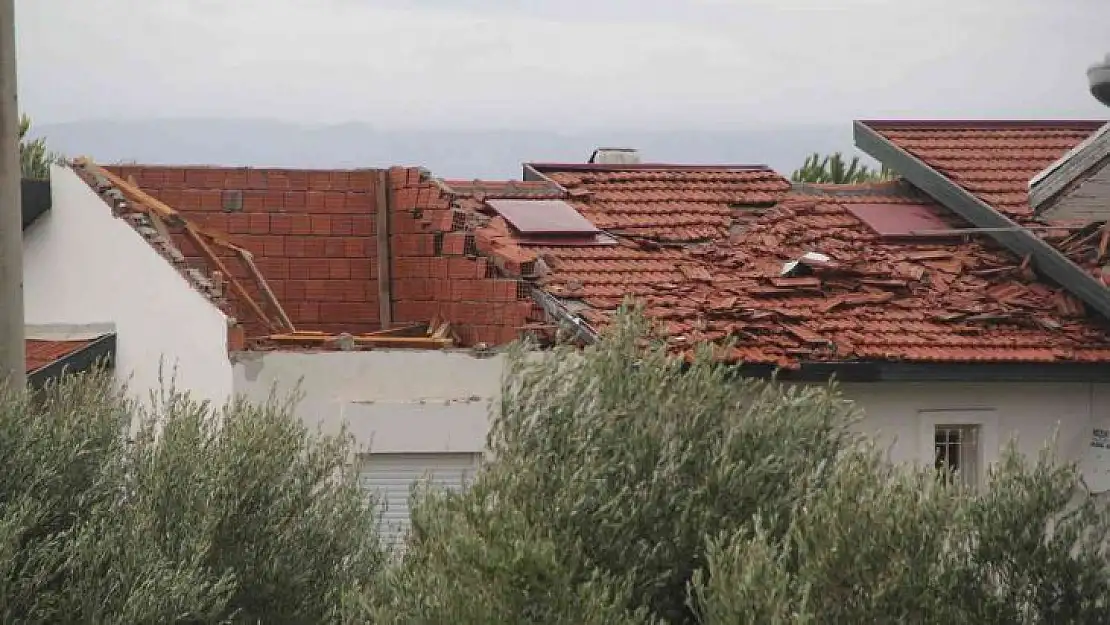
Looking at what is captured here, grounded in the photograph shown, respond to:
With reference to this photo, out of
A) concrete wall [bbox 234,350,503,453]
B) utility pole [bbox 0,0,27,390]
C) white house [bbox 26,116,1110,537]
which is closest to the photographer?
utility pole [bbox 0,0,27,390]

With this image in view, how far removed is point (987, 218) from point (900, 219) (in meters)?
0.99

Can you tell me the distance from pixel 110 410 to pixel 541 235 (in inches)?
294

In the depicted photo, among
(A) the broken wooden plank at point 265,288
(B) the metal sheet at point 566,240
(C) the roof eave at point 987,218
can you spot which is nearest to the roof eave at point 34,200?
(A) the broken wooden plank at point 265,288

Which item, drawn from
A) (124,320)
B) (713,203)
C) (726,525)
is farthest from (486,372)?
(726,525)

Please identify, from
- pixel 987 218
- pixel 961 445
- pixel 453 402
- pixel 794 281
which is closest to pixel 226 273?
pixel 453 402

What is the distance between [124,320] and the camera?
58.1 ft

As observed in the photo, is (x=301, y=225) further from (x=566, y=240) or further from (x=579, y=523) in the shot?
(x=579, y=523)

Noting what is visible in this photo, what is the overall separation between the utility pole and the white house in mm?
2730

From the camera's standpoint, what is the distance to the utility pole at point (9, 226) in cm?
1233

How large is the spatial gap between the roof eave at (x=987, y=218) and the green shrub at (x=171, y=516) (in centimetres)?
868

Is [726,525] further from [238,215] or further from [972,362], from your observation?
[238,215]

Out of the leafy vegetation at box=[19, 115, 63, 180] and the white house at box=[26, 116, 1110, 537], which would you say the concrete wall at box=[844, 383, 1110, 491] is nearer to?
the white house at box=[26, 116, 1110, 537]

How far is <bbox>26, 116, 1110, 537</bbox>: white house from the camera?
16672 mm

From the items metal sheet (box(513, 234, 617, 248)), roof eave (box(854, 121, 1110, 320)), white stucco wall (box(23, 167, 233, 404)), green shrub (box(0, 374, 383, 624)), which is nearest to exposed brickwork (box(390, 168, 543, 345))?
metal sheet (box(513, 234, 617, 248))
